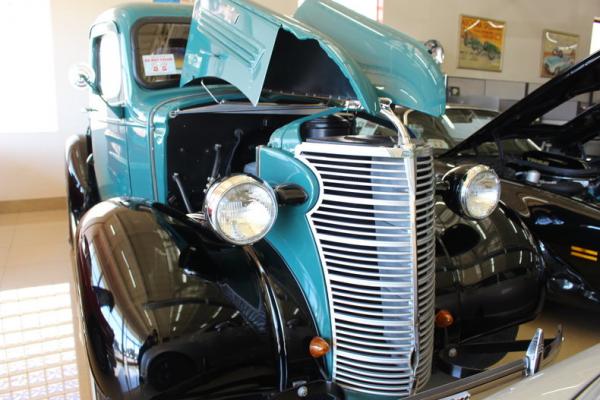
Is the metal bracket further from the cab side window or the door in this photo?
the cab side window

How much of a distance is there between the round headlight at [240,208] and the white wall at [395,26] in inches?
207

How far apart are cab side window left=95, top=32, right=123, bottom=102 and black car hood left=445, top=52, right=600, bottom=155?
7.80ft

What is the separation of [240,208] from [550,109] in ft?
8.68

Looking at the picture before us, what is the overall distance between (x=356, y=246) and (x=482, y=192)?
635 mm

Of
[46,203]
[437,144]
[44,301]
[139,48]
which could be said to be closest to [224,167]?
[139,48]

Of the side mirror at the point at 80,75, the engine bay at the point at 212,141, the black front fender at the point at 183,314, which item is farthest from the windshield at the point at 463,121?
the black front fender at the point at 183,314

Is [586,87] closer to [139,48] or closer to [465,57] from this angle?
[139,48]

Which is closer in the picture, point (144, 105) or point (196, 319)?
point (196, 319)

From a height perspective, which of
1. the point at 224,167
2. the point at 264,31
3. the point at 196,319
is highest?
the point at 264,31

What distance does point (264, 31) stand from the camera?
5.57 feet

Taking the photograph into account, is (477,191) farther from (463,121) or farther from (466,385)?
(463,121)

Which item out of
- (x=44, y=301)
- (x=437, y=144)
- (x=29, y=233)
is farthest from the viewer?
(x=29, y=233)

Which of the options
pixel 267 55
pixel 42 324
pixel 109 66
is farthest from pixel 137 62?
pixel 42 324

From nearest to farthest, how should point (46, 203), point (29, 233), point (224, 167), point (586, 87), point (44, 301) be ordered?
point (224, 167) → point (586, 87) → point (44, 301) → point (29, 233) → point (46, 203)
